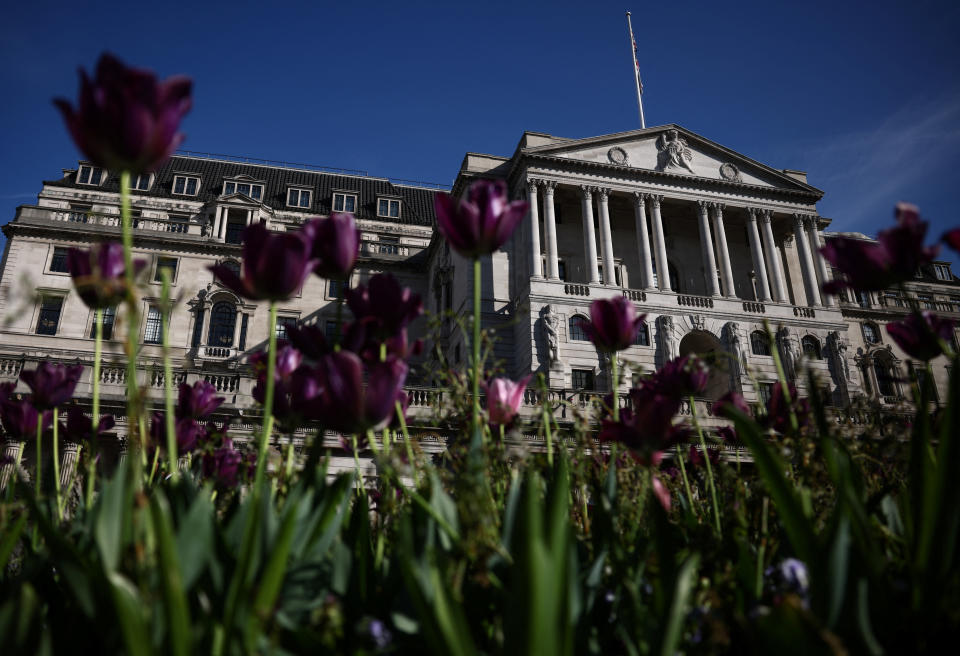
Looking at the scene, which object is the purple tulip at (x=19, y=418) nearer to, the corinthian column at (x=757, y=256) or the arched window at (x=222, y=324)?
the corinthian column at (x=757, y=256)

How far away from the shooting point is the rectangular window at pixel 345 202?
46.9m

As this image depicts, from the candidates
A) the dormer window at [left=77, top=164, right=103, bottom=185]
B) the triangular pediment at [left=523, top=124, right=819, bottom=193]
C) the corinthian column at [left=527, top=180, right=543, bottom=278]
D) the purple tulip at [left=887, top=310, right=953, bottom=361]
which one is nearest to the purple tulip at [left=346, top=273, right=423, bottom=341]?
the purple tulip at [left=887, top=310, right=953, bottom=361]

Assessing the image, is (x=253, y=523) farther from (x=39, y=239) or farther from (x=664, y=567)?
(x=39, y=239)

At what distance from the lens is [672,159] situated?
34.7 m

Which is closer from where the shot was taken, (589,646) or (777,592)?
(589,646)

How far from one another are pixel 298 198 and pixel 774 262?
3595 centimetres

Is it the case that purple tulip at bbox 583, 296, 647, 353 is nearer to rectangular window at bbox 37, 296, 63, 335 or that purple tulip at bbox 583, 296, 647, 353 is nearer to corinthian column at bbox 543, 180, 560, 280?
corinthian column at bbox 543, 180, 560, 280

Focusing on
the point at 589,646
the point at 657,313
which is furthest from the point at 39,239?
the point at 589,646

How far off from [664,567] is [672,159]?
36.7 meters

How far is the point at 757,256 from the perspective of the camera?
3431cm

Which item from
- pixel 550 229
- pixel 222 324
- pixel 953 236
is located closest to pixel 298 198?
pixel 222 324

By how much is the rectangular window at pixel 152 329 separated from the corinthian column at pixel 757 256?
36052 mm

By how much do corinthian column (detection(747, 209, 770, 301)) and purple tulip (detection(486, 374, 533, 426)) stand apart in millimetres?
34544

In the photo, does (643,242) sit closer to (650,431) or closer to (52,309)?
(650,431)
